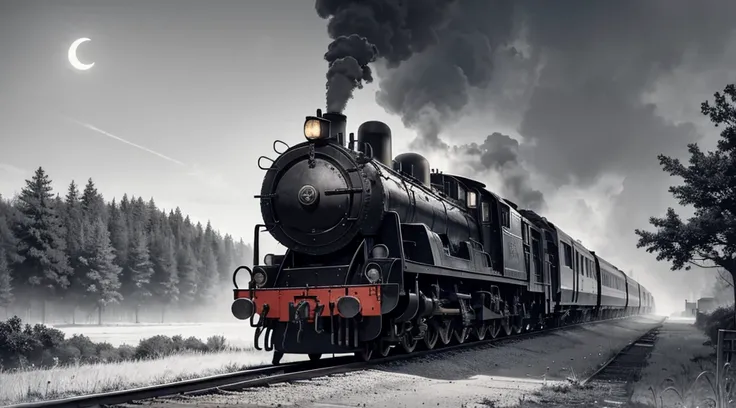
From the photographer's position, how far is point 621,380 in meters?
9.97

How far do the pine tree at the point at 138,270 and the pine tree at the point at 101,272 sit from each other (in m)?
5.87

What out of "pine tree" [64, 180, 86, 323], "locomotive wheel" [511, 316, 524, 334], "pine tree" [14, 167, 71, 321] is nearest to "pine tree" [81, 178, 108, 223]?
"pine tree" [64, 180, 86, 323]

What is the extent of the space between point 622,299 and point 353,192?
3595 centimetres

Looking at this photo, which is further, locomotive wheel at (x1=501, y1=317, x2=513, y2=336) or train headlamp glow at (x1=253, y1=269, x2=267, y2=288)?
locomotive wheel at (x1=501, y1=317, x2=513, y2=336)

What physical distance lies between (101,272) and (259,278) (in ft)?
167

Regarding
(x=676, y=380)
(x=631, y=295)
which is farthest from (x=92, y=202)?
(x=676, y=380)

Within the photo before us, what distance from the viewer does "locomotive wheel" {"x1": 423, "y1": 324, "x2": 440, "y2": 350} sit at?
40.9 feet

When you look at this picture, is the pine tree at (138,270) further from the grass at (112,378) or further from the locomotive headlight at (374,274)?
the locomotive headlight at (374,274)

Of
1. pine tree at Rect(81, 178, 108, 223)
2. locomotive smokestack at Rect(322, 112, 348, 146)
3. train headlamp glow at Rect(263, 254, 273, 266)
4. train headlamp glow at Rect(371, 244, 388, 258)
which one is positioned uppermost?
pine tree at Rect(81, 178, 108, 223)

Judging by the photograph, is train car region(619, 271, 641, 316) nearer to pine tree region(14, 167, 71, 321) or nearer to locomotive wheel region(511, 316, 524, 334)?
locomotive wheel region(511, 316, 524, 334)

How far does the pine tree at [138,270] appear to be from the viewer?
64.1 metres

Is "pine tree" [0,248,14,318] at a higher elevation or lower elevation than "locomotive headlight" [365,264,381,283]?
lower

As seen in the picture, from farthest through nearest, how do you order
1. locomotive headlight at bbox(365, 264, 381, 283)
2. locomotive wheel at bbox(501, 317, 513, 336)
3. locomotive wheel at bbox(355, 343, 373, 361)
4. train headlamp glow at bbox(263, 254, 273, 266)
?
locomotive wheel at bbox(501, 317, 513, 336)
train headlamp glow at bbox(263, 254, 273, 266)
locomotive wheel at bbox(355, 343, 373, 361)
locomotive headlight at bbox(365, 264, 381, 283)

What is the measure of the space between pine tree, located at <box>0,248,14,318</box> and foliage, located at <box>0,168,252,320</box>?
0.07m
